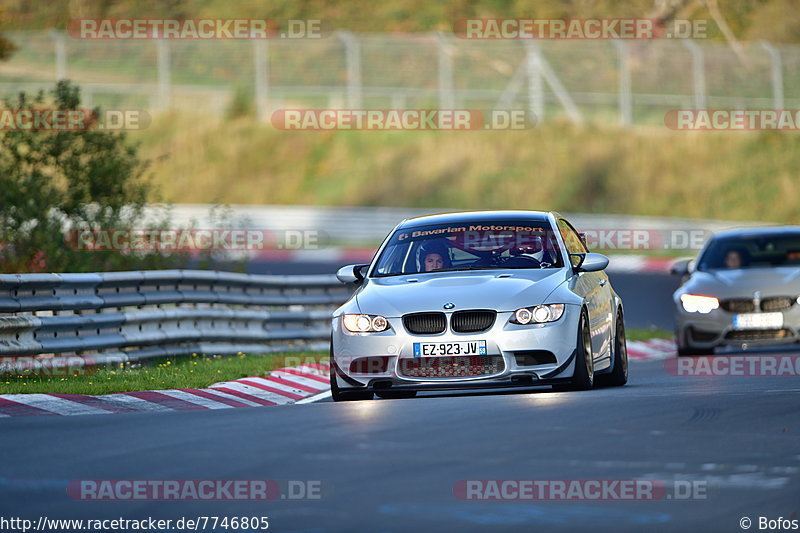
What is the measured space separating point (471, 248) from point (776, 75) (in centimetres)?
3281

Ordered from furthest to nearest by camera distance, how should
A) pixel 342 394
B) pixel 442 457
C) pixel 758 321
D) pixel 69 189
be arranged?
pixel 69 189 < pixel 758 321 < pixel 342 394 < pixel 442 457

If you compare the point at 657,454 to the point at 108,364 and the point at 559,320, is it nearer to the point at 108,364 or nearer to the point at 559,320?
the point at 559,320

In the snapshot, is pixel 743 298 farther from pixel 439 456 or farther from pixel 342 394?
pixel 439 456

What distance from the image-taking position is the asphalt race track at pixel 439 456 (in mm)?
6852

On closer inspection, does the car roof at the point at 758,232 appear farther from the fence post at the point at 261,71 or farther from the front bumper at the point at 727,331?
the fence post at the point at 261,71

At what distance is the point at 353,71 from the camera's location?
4534 centimetres

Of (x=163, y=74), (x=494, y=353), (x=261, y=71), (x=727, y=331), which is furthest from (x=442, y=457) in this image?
(x=163, y=74)

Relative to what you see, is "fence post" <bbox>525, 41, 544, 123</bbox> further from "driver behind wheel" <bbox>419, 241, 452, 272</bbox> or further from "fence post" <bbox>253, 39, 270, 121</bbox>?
"driver behind wheel" <bbox>419, 241, 452, 272</bbox>

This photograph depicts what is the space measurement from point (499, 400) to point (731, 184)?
122 feet

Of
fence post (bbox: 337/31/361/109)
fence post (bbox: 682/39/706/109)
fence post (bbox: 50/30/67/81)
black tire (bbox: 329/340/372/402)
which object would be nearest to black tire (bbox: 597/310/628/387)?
black tire (bbox: 329/340/372/402)

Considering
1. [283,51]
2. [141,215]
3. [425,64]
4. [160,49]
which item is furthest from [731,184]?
[141,215]

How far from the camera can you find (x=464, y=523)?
6625mm

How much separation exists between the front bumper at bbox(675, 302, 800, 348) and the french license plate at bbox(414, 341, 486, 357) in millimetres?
7046

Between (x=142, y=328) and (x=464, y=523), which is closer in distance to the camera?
(x=464, y=523)
